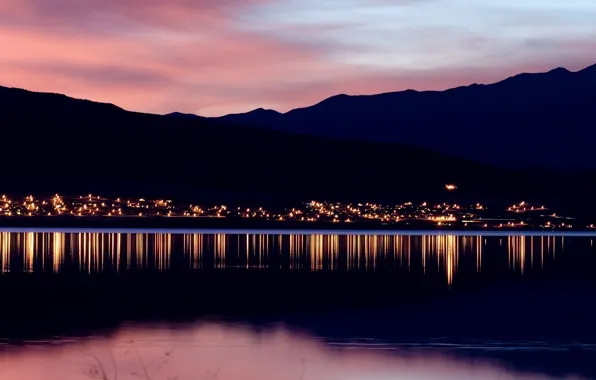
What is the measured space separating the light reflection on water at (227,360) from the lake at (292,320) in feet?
0.14

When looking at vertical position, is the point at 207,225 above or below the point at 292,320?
below

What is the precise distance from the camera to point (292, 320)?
116 feet

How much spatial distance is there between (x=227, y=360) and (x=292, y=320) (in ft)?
28.6

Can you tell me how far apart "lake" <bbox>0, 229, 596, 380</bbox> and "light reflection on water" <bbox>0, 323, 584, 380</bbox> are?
0.04 meters

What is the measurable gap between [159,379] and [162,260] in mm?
42359

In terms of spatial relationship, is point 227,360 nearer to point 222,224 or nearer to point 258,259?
point 258,259

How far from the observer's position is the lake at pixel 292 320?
25688mm

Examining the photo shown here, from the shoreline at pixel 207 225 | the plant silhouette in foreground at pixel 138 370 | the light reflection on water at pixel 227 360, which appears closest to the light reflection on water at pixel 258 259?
the light reflection on water at pixel 227 360

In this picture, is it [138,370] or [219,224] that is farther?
[219,224]

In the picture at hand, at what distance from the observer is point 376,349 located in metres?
28.5

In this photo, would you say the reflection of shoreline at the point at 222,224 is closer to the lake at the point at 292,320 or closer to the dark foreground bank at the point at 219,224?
the dark foreground bank at the point at 219,224

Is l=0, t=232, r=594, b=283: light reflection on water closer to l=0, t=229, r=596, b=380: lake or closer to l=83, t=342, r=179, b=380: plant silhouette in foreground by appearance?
l=0, t=229, r=596, b=380: lake

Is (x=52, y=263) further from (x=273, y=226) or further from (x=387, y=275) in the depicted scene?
(x=273, y=226)

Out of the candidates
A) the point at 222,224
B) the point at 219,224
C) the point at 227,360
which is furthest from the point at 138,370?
the point at 222,224
